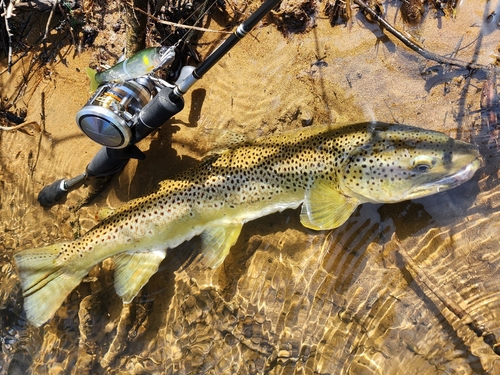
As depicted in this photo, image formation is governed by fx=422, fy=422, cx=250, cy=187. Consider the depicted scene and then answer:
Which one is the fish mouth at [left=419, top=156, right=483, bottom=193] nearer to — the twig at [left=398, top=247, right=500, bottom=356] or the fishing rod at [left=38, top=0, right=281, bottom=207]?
the twig at [left=398, top=247, right=500, bottom=356]

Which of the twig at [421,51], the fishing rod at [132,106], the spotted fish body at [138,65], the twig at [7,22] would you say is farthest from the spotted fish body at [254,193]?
the twig at [7,22]

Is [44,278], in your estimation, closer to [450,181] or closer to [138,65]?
[138,65]

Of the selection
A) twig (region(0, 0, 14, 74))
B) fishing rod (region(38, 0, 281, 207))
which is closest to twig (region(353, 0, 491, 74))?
fishing rod (region(38, 0, 281, 207))

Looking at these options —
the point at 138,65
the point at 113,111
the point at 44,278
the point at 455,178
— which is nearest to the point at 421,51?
the point at 455,178

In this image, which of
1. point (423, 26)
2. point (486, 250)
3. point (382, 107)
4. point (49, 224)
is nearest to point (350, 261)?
point (486, 250)

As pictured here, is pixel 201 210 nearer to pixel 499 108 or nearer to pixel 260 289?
pixel 260 289

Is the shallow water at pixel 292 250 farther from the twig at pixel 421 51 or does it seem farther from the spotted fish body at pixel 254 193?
the spotted fish body at pixel 254 193
